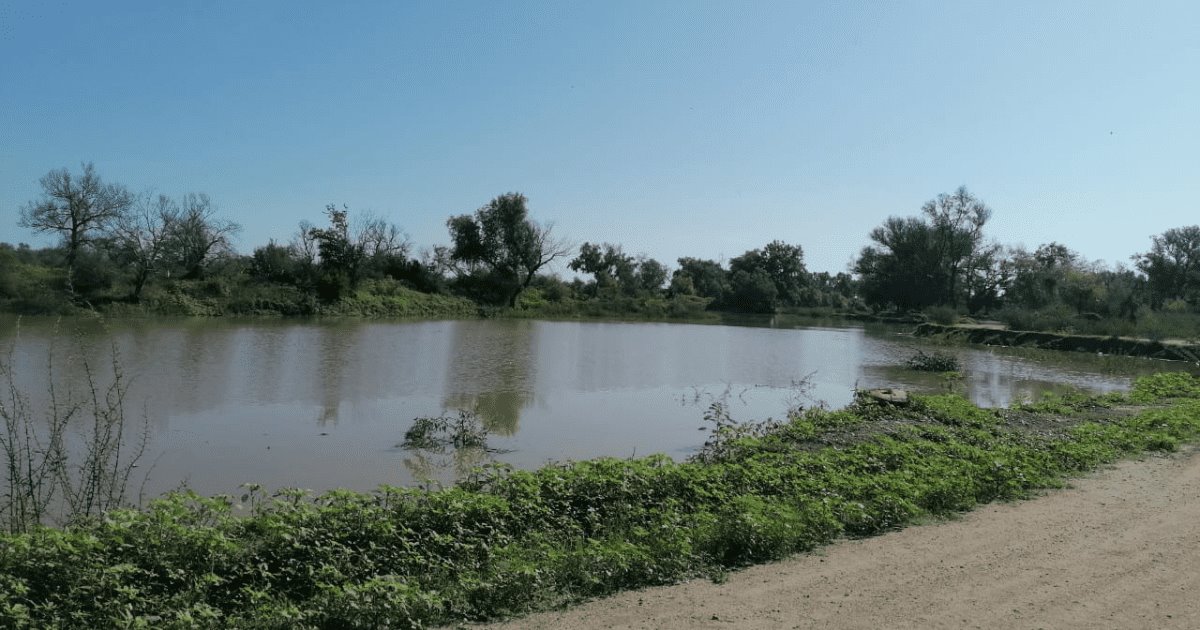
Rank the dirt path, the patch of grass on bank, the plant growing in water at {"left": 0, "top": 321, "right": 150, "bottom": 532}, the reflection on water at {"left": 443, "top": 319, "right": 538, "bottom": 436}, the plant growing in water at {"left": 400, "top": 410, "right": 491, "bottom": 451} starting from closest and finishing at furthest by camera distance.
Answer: the dirt path < the plant growing in water at {"left": 0, "top": 321, "right": 150, "bottom": 532} < the plant growing in water at {"left": 400, "top": 410, "right": 491, "bottom": 451} < the reflection on water at {"left": 443, "top": 319, "right": 538, "bottom": 436} < the patch of grass on bank

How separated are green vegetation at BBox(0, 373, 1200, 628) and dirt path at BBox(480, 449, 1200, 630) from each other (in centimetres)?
29

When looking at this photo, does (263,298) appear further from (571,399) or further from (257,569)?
(257,569)

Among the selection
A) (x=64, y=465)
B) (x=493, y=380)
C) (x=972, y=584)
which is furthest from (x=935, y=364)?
(x=64, y=465)

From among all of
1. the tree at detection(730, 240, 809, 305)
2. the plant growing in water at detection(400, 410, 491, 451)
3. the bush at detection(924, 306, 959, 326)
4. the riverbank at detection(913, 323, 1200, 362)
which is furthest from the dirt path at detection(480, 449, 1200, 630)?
the tree at detection(730, 240, 809, 305)

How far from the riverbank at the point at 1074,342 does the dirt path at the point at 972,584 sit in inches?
984

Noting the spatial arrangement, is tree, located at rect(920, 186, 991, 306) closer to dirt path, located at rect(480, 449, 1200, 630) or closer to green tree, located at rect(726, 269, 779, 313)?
green tree, located at rect(726, 269, 779, 313)

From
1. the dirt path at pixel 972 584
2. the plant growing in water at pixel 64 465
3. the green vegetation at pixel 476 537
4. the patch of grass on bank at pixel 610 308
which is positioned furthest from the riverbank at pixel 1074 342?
the plant growing in water at pixel 64 465

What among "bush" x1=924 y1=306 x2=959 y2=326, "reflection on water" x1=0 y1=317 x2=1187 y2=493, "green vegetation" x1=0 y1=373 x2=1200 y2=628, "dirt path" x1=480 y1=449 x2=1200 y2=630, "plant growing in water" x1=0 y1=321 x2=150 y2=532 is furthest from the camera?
"bush" x1=924 y1=306 x2=959 y2=326

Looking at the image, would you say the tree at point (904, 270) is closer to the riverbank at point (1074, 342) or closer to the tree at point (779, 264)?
the tree at point (779, 264)

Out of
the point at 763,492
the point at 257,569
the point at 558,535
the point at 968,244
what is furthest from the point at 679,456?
the point at 968,244

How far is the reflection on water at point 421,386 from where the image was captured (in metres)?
8.31

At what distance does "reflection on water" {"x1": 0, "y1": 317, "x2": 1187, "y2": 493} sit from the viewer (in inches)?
327

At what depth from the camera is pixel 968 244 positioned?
61.8 m

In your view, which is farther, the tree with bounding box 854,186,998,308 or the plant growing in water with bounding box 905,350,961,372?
the tree with bounding box 854,186,998,308
